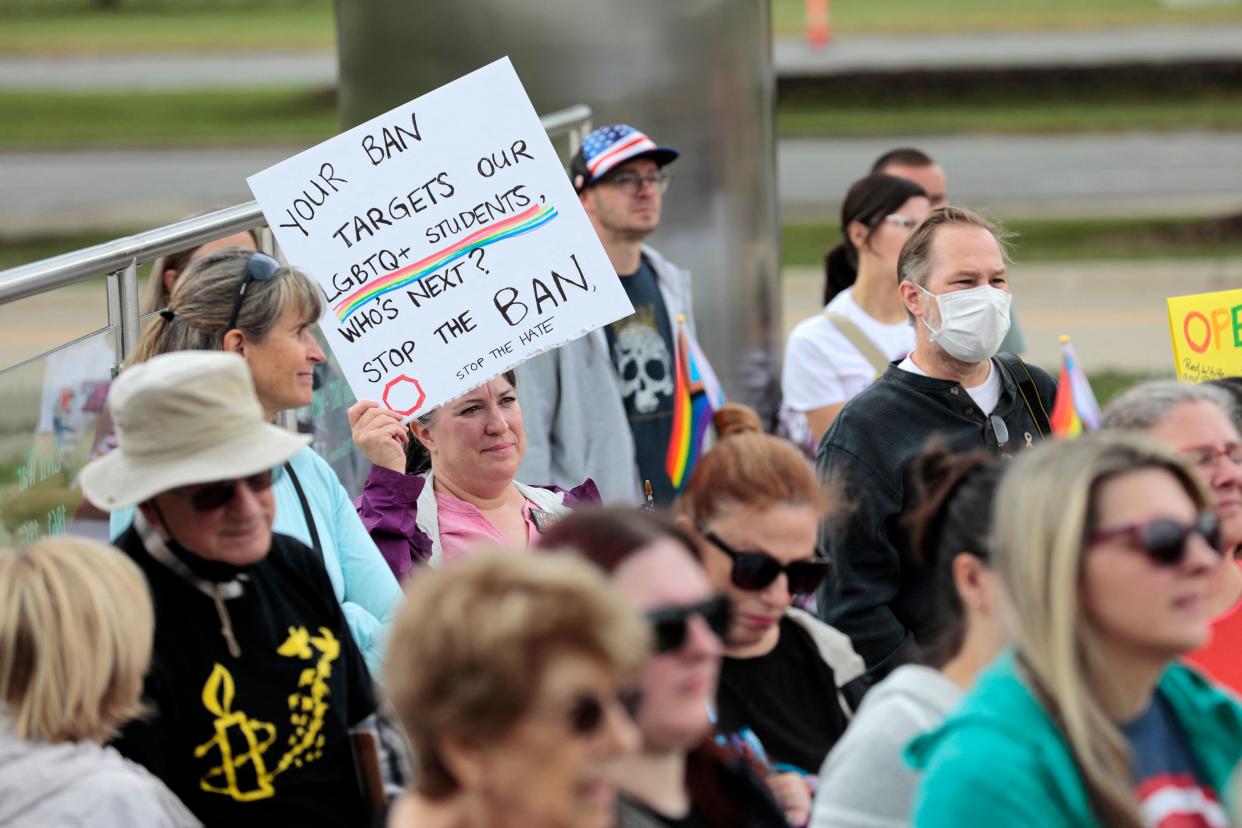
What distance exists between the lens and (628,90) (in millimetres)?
7430

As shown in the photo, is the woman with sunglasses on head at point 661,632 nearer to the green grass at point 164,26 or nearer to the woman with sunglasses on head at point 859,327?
the woman with sunglasses on head at point 859,327

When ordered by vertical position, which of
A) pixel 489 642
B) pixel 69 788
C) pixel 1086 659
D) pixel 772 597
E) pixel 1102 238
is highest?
pixel 489 642

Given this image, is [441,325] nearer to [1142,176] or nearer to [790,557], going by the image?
[790,557]

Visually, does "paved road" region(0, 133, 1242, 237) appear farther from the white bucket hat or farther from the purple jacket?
the white bucket hat

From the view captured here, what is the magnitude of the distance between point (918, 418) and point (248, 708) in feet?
6.91

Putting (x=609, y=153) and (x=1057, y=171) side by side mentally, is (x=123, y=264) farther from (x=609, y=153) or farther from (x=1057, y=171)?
(x=1057, y=171)

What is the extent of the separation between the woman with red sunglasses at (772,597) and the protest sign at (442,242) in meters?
1.38

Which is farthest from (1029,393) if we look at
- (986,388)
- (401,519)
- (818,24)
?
(818,24)

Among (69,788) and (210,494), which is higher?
(210,494)

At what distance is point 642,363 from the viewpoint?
632 cm

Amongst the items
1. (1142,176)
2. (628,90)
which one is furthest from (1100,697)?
(1142,176)

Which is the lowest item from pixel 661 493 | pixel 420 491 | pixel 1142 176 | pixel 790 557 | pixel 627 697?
pixel 1142 176

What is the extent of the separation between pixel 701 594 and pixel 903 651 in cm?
183

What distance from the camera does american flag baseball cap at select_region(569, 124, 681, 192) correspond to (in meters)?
6.28
